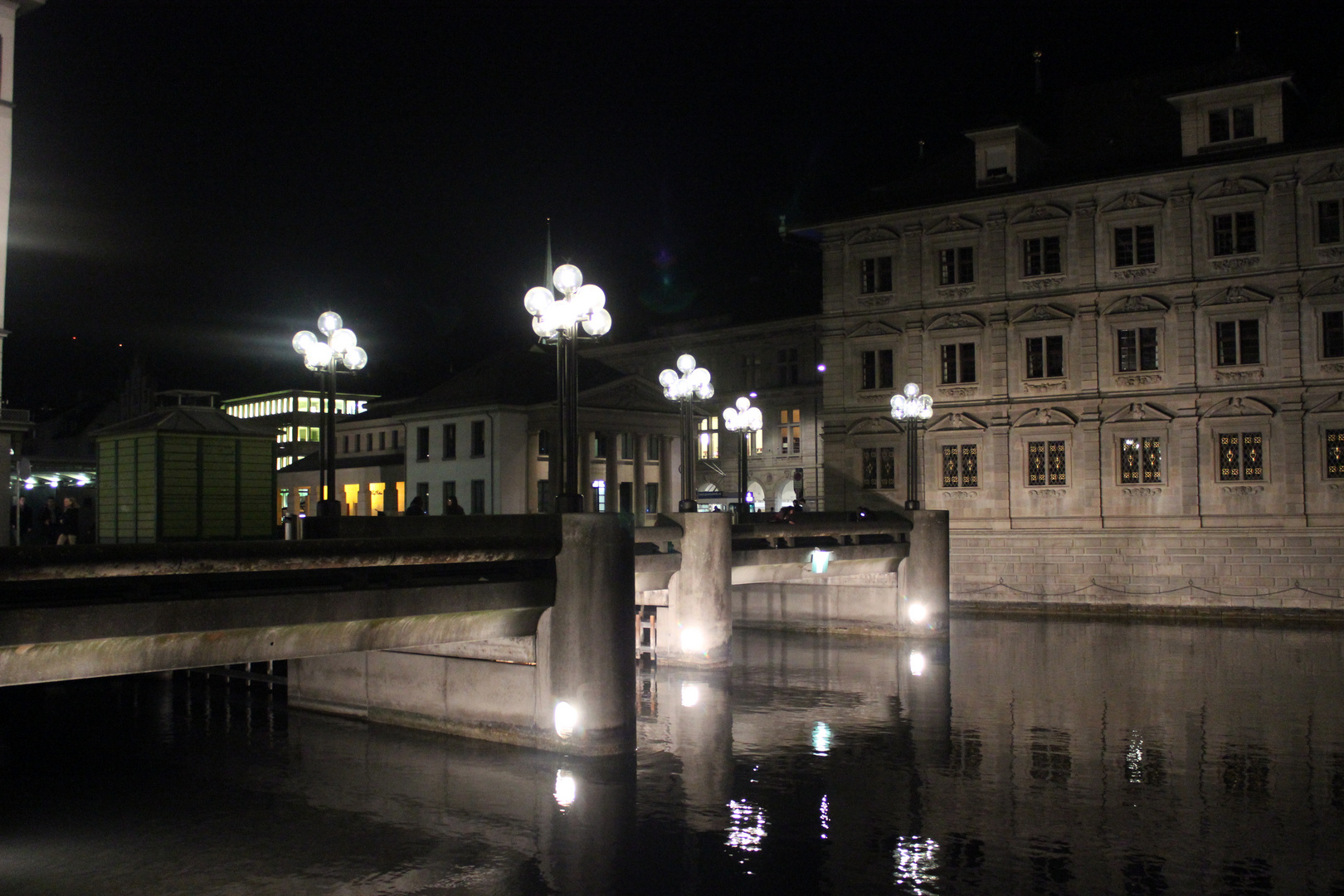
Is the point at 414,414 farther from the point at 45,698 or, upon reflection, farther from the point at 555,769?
the point at 555,769

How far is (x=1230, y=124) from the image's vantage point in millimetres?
47031

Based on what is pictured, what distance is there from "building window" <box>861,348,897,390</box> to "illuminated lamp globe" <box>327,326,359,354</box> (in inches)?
1309

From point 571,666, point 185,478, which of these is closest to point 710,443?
point 185,478

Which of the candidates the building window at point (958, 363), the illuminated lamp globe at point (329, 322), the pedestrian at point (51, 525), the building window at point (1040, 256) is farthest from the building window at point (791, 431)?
the illuminated lamp globe at point (329, 322)

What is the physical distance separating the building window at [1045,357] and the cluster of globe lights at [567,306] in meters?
34.0

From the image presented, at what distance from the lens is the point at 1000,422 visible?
52031 millimetres

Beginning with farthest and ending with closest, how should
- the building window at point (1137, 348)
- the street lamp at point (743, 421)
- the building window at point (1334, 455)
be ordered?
the building window at point (1137, 348), the building window at point (1334, 455), the street lamp at point (743, 421)

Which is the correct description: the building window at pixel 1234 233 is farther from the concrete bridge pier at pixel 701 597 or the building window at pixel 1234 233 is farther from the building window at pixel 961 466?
the concrete bridge pier at pixel 701 597

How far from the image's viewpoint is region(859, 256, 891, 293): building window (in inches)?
2172

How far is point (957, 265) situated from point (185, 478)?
3496cm

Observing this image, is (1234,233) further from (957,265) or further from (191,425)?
(191,425)

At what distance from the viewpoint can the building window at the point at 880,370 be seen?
181 ft

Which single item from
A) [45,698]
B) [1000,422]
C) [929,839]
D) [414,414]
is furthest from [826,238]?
[929,839]

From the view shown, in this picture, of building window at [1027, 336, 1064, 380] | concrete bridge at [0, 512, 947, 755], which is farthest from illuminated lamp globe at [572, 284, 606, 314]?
building window at [1027, 336, 1064, 380]
